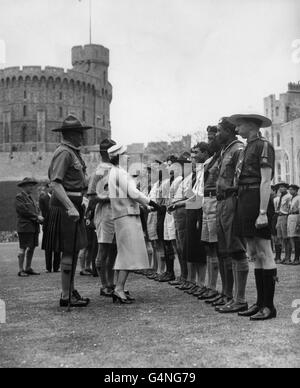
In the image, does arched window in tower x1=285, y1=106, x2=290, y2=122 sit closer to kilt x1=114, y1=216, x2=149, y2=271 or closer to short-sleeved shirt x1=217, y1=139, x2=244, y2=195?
kilt x1=114, y1=216, x2=149, y2=271

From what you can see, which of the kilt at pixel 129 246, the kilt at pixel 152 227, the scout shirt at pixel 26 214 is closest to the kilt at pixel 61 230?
the kilt at pixel 129 246

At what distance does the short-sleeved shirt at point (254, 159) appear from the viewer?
5541 mm

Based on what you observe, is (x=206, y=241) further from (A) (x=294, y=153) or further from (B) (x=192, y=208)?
(A) (x=294, y=153)

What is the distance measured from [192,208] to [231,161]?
1424 millimetres

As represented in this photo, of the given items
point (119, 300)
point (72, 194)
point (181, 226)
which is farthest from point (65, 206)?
point (181, 226)

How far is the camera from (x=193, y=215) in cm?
741

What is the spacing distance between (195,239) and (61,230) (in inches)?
70.3

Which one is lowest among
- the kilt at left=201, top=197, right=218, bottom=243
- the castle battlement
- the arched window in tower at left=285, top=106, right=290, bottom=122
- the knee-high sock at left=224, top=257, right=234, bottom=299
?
the knee-high sock at left=224, top=257, right=234, bottom=299

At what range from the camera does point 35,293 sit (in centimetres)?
803

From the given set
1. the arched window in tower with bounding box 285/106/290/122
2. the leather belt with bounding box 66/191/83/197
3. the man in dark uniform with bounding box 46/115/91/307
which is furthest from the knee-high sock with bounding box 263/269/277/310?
the arched window in tower with bounding box 285/106/290/122

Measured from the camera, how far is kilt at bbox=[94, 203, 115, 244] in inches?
304

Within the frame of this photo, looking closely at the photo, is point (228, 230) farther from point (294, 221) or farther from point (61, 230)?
point (294, 221)

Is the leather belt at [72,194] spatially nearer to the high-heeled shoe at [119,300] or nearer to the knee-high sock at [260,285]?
the high-heeled shoe at [119,300]
